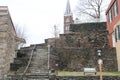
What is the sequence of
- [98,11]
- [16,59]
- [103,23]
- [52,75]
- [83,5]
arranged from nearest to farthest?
[52,75] → [16,59] → [103,23] → [98,11] → [83,5]

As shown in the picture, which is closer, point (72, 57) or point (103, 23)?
point (72, 57)

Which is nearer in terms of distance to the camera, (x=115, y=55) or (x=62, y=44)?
(x=115, y=55)

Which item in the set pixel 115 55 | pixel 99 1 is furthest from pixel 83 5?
pixel 115 55

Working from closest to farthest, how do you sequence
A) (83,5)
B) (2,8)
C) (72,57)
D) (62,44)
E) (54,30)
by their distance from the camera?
(2,8), (72,57), (62,44), (83,5), (54,30)

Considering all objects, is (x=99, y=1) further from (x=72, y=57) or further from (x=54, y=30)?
(x=72, y=57)

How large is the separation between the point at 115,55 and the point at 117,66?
139cm

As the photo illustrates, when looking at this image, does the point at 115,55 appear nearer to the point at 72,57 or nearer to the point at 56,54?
the point at 72,57

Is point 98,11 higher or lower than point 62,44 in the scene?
higher

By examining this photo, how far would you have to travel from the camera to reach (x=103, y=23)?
2980 cm

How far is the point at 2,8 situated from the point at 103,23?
59.0ft

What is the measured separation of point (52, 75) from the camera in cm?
1379

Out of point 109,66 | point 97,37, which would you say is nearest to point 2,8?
point 109,66

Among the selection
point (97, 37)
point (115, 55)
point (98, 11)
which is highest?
point (98, 11)

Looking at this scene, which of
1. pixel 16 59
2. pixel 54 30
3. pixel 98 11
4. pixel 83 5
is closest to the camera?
pixel 16 59
